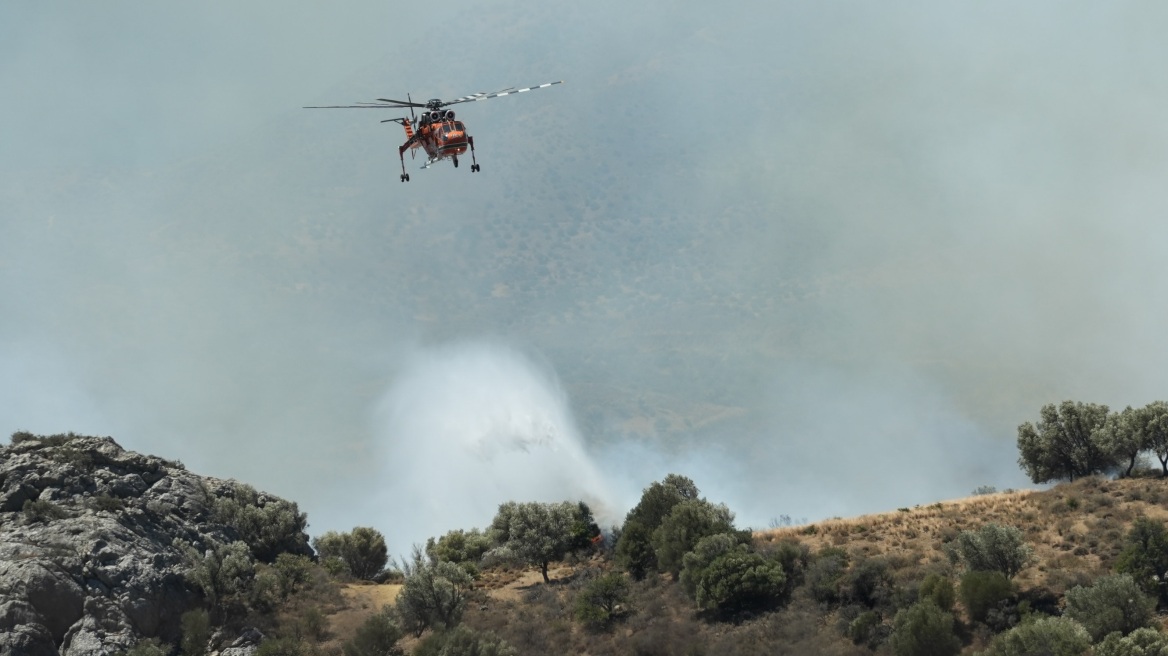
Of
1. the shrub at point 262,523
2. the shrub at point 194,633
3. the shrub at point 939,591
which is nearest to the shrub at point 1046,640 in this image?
the shrub at point 939,591

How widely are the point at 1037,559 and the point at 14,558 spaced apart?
195 feet

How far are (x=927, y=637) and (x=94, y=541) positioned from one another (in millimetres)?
48217

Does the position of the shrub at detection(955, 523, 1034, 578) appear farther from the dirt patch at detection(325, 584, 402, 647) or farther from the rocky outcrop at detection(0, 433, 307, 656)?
the rocky outcrop at detection(0, 433, 307, 656)

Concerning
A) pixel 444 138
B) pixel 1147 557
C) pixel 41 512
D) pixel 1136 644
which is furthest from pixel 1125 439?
pixel 41 512

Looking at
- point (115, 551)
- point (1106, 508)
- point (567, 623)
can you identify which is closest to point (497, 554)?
point (567, 623)

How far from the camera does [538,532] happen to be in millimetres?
93438

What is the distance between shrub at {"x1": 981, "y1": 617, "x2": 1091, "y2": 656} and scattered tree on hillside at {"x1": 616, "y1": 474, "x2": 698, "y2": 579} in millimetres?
30175

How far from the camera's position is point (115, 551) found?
7781cm

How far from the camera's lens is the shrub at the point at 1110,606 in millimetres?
63531

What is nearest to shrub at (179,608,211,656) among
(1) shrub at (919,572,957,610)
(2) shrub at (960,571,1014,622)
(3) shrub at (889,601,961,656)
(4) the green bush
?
(4) the green bush

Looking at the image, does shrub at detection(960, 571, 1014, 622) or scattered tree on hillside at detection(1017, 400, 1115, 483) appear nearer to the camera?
shrub at detection(960, 571, 1014, 622)

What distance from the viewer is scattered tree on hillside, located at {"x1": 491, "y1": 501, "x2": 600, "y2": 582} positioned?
9244 centimetres

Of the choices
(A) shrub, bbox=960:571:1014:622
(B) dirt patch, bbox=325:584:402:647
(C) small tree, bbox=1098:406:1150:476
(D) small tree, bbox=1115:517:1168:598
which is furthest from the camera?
(C) small tree, bbox=1098:406:1150:476

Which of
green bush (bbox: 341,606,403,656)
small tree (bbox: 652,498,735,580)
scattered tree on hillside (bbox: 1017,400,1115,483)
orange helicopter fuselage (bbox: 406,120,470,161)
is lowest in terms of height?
green bush (bbox: 341,606,403,656)
